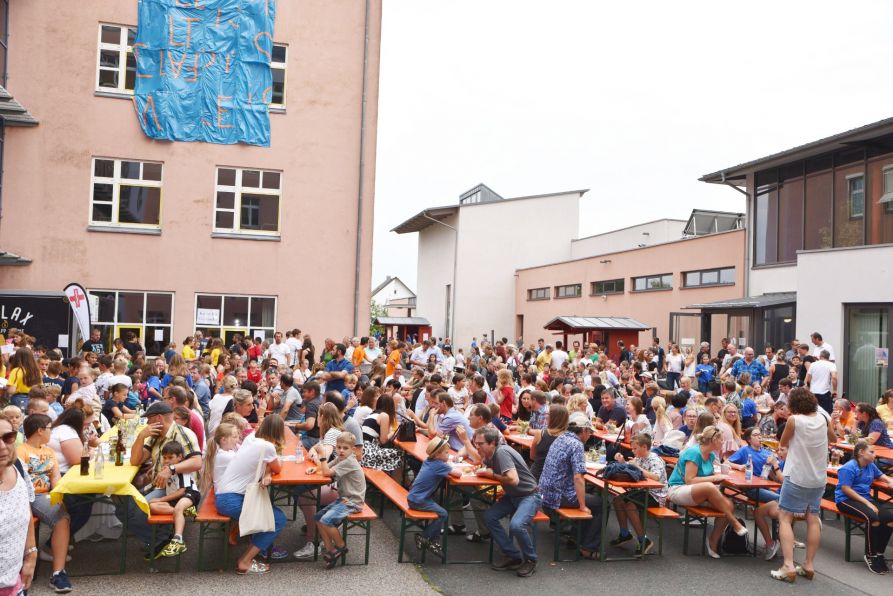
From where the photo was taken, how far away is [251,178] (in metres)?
21.8

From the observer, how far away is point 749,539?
30.4 ft

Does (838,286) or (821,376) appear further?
(838,286)

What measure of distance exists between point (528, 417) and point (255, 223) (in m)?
11.3

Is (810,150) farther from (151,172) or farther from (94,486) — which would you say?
(94,486)

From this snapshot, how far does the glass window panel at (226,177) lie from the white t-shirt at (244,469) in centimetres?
1544

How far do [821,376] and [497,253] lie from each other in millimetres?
30992

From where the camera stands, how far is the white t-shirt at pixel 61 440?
23.8ft

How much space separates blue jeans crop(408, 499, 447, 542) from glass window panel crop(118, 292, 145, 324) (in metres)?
15.3

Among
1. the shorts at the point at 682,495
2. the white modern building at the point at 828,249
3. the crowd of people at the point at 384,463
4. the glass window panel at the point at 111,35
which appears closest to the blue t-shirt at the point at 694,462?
the crowd of people at the point at 384,463

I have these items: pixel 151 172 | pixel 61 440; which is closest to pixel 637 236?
pixel 151 172

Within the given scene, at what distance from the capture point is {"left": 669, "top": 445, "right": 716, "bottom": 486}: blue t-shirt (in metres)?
8.43

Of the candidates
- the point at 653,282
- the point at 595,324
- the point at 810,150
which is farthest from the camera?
the point at 653,282

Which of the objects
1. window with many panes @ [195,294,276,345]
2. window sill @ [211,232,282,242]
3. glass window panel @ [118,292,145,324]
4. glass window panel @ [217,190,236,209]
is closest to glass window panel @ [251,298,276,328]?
window with many panes @ [195,294,276,345]

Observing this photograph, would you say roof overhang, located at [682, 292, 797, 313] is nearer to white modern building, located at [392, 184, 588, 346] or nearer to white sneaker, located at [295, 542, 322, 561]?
white sneaker, located at [295, 542, 322, 561]
